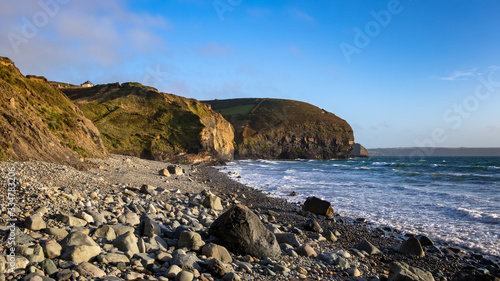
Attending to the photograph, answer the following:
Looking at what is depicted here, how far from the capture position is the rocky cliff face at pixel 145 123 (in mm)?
34250

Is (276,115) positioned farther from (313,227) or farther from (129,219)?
(129,219)

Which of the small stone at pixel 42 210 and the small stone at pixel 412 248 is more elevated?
the small stone at pixel 42 210

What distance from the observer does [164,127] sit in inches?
1540

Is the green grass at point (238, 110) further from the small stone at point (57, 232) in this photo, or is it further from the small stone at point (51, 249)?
the small stone at point (51, 249)

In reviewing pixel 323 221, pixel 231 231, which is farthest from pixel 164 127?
pixel 231 231

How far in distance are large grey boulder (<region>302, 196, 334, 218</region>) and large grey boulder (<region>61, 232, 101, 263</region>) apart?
284 inches

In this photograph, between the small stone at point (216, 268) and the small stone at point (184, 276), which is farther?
the small stone at point (216, 268)

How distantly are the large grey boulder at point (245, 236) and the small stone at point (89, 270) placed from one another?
2119mm

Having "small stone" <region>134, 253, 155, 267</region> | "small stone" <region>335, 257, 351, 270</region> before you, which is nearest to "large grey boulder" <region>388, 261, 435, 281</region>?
"small stone" <region>335, 257, 351, 270</region>

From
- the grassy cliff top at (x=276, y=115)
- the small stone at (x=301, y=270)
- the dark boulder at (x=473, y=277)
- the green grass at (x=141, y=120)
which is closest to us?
the dark boulder at (x=473, y=277)

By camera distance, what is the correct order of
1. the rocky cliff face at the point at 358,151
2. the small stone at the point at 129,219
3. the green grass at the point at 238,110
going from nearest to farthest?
1. the small stone at the point at 129,219
2. the green grass at the point at 238,110
3. the rocky cliff face at the point at 358,151

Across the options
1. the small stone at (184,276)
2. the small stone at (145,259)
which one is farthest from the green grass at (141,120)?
the small stone at (184,276)

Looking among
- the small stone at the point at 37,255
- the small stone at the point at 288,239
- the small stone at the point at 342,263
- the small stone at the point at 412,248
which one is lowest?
the small stone at the point at 412,248

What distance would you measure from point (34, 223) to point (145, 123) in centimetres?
3573
